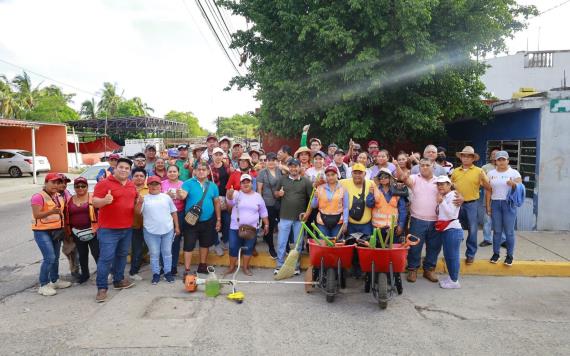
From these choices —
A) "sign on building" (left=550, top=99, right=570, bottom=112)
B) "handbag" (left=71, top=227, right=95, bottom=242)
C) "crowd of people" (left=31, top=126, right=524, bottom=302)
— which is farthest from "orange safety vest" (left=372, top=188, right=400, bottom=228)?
"sign on building" (left=550, top=99, right=570, bottom=112)

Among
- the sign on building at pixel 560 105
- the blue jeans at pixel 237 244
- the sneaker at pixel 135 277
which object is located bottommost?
the sneaker at pixel 135 277

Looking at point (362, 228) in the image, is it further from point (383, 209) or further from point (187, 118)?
point (187, 118)

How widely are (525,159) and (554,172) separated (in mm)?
814

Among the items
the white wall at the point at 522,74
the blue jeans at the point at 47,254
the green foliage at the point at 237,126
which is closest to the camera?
the blue jeans at the point at 47,254

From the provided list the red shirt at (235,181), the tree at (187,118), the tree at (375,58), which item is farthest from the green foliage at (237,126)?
the red shirt at (235,181)

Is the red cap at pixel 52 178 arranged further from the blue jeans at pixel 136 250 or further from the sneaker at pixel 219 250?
the sneaker at pixel 219 250

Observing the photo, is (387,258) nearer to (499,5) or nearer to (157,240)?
(157,240)

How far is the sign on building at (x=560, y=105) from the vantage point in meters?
7.73

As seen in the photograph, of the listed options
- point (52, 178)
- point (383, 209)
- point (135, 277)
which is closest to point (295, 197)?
point (383, 209)

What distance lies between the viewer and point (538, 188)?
26.1 feet

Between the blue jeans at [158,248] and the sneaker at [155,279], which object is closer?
the blue jeans at [158,248]

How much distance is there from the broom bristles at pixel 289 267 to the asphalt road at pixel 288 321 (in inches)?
9.0

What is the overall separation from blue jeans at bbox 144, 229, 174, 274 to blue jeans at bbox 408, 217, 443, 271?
351cm

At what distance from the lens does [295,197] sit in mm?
5730
